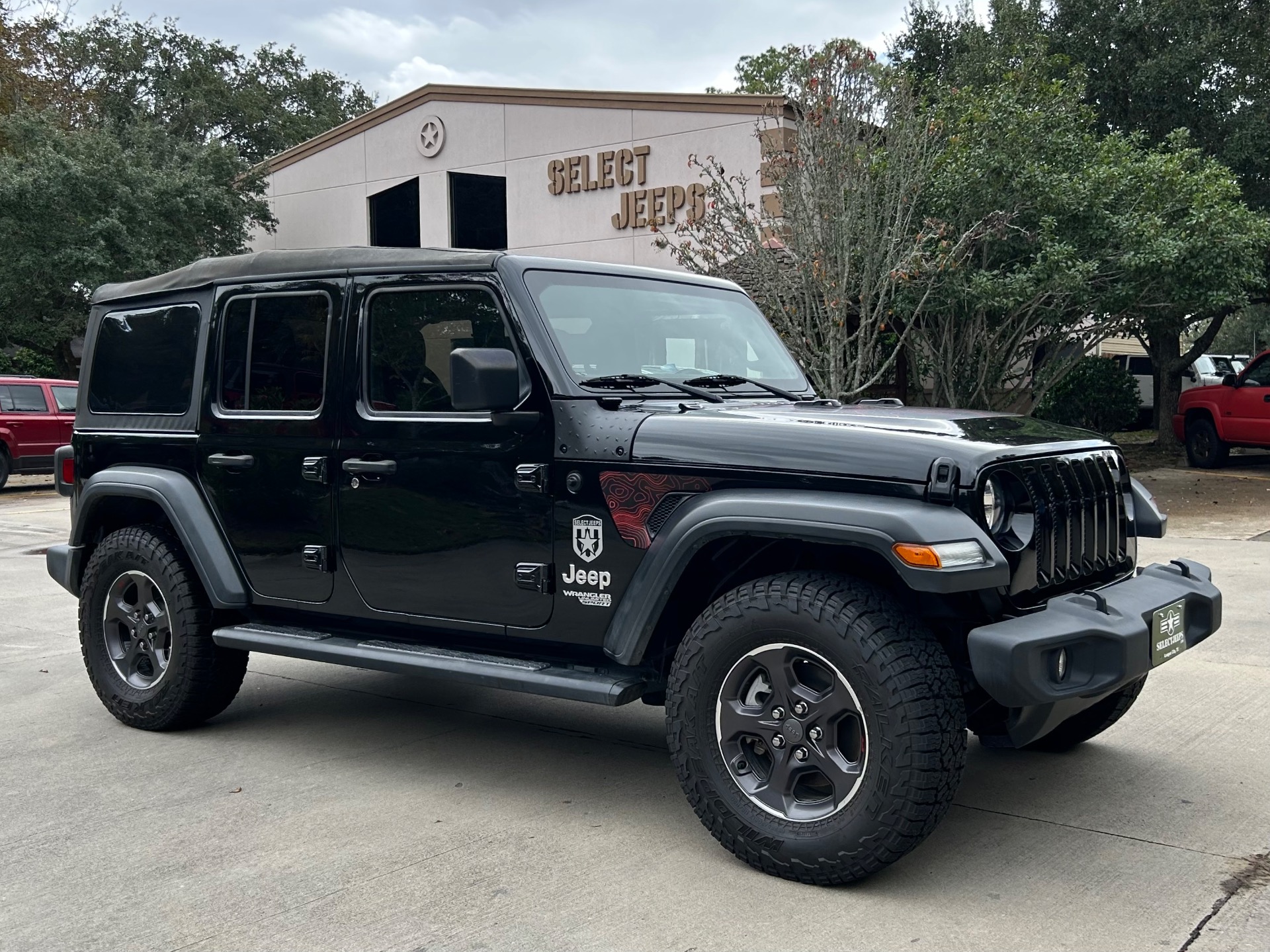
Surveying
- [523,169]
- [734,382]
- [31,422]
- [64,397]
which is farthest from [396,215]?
[734,382]

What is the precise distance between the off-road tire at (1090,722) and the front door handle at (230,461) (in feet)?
10.9

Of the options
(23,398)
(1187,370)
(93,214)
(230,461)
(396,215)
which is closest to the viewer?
(230,461)

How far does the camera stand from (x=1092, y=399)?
22.4 m

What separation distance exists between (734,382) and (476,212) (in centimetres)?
1997

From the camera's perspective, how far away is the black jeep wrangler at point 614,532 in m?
3.54

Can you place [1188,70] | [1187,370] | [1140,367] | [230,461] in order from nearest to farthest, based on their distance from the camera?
[230,461] < [1188,70] < [1187,370] < [1140,367]

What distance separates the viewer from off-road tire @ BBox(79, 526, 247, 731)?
5.20 metres

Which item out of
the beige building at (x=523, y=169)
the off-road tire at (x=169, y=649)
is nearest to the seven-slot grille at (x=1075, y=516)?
the off-road tire at (x=169, y=649)

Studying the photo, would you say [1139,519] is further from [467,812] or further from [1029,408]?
[1029,408]

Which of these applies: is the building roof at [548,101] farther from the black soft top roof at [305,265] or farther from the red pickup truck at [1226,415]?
the black soft top roof at [305,265]

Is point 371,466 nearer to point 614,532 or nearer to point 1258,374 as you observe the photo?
point 614,532

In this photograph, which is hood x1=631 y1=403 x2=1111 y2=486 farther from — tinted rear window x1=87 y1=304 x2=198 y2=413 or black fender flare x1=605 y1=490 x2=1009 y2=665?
tinted rear window x1=87 y1=304 x2=198 y2=413

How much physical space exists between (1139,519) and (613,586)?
198 centimetres

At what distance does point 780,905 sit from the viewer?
3.49m
